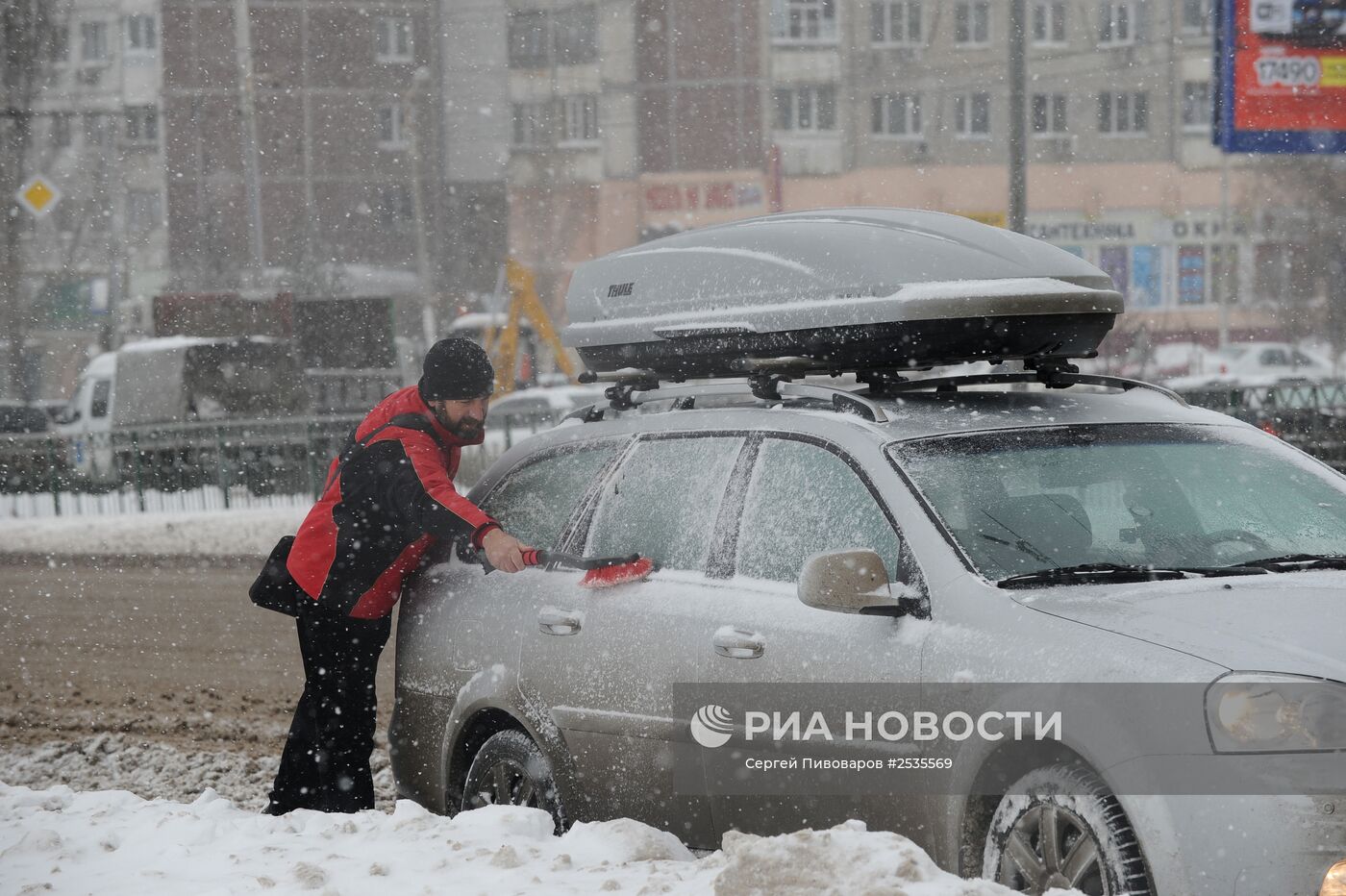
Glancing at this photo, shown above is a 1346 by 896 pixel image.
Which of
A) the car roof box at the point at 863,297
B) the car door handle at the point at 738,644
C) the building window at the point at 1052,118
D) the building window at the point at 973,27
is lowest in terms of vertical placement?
the car door handle at the point at 738,644

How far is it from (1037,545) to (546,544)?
1.75m

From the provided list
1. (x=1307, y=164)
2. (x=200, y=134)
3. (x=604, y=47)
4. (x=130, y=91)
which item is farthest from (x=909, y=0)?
(x=130, y=91)

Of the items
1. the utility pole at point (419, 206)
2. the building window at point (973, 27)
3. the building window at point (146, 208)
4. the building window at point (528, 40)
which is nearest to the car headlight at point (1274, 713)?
the utility pole at point (419, 206)

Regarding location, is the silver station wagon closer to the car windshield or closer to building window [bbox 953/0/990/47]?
the car windshield

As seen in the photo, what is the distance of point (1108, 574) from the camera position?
4176 millimetres

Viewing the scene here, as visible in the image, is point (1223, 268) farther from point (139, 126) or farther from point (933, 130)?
point (139, 126)

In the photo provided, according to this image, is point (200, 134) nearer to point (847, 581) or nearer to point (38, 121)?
point (38, 121)

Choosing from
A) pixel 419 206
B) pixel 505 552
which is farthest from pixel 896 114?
pixel 505 552

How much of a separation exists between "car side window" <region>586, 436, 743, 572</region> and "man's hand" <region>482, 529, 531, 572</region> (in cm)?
21

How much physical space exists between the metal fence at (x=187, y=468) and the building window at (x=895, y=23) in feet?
121

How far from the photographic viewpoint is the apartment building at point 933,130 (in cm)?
5466

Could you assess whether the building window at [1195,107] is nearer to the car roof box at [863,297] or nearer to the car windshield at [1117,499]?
the car roof box at [863,297]

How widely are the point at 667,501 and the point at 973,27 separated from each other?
2122 inches

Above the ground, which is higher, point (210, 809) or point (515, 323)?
point (210, 809)
